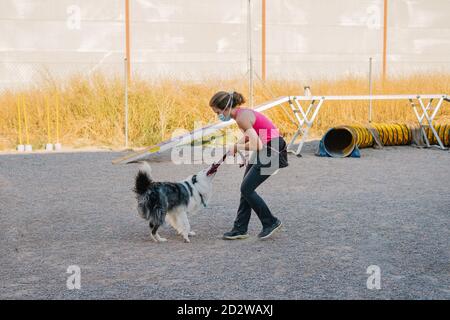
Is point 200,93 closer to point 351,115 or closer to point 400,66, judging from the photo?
point 351,115

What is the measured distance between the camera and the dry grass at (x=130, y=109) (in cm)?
1608

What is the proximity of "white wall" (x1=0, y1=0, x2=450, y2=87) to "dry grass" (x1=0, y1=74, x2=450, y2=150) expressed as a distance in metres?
2.69

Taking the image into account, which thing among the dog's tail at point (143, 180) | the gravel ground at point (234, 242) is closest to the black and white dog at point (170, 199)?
the dog's tail at point (143, 180)

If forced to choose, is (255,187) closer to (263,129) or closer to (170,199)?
(263,129)

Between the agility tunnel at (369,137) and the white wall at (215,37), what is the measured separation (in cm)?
630

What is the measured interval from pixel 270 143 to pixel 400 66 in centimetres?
1898

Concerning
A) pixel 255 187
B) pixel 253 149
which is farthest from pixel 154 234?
pixel 253 149

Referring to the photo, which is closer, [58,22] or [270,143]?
[270,143]

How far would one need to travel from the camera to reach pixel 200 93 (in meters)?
17.5

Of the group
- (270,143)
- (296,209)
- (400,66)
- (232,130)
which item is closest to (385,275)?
(270,143)

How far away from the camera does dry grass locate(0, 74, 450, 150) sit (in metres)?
16.1

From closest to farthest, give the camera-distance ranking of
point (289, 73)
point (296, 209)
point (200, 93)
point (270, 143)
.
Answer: point (270, 143)
point (296, 209)
point (200, 93)
point (289, 73)

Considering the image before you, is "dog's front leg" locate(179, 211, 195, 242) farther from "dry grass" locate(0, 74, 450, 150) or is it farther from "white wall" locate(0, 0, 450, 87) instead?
"white wall" locate(0, 0, 450, 87)
